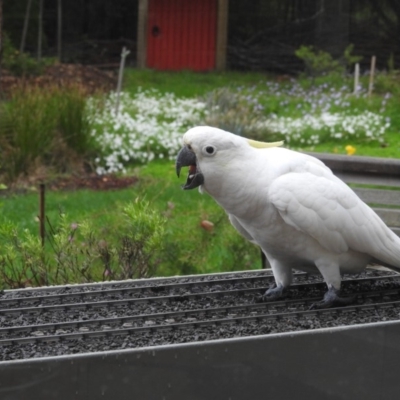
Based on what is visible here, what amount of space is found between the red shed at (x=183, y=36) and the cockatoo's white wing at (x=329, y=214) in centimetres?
1546

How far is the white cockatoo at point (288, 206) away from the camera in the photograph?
143 inches

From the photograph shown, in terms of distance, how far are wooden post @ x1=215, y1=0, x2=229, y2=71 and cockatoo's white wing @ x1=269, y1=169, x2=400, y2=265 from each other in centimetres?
1535

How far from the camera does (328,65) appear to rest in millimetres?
16656

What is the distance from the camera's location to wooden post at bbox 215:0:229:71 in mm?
19000

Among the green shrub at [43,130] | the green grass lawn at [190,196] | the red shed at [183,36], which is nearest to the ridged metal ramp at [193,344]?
the green grass lawn at [190,196]

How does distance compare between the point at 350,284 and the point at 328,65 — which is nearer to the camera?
the point at 350,284

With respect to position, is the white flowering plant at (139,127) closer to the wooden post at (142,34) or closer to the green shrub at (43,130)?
the green shrub at (43,130)

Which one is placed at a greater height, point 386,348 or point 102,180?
point 386,348

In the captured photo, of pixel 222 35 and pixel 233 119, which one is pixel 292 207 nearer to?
pixel 233 119

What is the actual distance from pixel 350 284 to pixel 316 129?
8.02 meters

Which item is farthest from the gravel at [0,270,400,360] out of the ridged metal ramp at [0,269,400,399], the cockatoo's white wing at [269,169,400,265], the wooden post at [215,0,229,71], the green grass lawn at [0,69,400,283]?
the wooden post at [215,0,229,71]

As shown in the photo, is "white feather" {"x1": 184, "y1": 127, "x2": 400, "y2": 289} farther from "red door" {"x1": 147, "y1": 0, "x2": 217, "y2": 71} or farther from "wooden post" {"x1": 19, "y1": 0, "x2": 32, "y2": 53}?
"red door" {"x1": 147, "y1": 0, "x2": 217, "y2": 71}

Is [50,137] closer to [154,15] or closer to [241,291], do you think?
[241,291]

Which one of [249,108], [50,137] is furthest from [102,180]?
[249,108]
